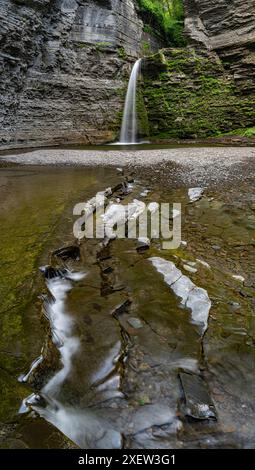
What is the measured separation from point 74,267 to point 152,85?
52.5 feet

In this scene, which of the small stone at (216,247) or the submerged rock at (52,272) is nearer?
the submerged rock at (52,272)

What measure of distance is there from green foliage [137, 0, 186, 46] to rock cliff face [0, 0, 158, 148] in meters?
1.63

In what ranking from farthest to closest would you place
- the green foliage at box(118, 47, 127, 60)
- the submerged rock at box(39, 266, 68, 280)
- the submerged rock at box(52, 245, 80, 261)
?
the green foliage at box(118, 47, 127, 60) → the submerged rock at box(52, 245, 80, 261) → the submerged rock at box(39, 266, 68, 280)

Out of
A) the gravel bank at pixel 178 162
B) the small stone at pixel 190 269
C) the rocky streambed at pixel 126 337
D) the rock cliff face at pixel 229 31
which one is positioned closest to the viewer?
the rocky streambed at pixel 126 337

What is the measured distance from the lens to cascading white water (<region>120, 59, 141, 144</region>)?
16125mm

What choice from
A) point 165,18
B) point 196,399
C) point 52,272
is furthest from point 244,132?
point 196,399

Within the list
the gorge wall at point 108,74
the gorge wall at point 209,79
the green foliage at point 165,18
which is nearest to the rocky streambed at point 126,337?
the gorge wall at point 108,74

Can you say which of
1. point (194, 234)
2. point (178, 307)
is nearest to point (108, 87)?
point (194, 234)

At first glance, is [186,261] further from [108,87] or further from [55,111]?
[108,87]

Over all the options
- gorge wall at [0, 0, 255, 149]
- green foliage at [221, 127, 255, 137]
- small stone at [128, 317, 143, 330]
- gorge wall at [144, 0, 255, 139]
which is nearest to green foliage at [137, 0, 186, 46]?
gorge wall at [0, 0, 255, 149]

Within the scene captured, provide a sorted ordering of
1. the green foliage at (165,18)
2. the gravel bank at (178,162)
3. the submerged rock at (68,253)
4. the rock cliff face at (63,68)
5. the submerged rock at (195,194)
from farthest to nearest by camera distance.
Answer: the green foliage at (165,18) < the rock cliff face at (63,68) < the gravel bank at (178,162) < the submerged rock at (195,194) < the submerged rock at (68,253)

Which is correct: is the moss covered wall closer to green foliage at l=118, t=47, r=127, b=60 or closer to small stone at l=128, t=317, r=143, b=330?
green foliage at l=118, t=47, r=127, b=60

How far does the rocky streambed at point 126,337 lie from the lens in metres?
1.54

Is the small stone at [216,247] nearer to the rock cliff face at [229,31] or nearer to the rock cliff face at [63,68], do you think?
the rock cliff face at [63,68]
